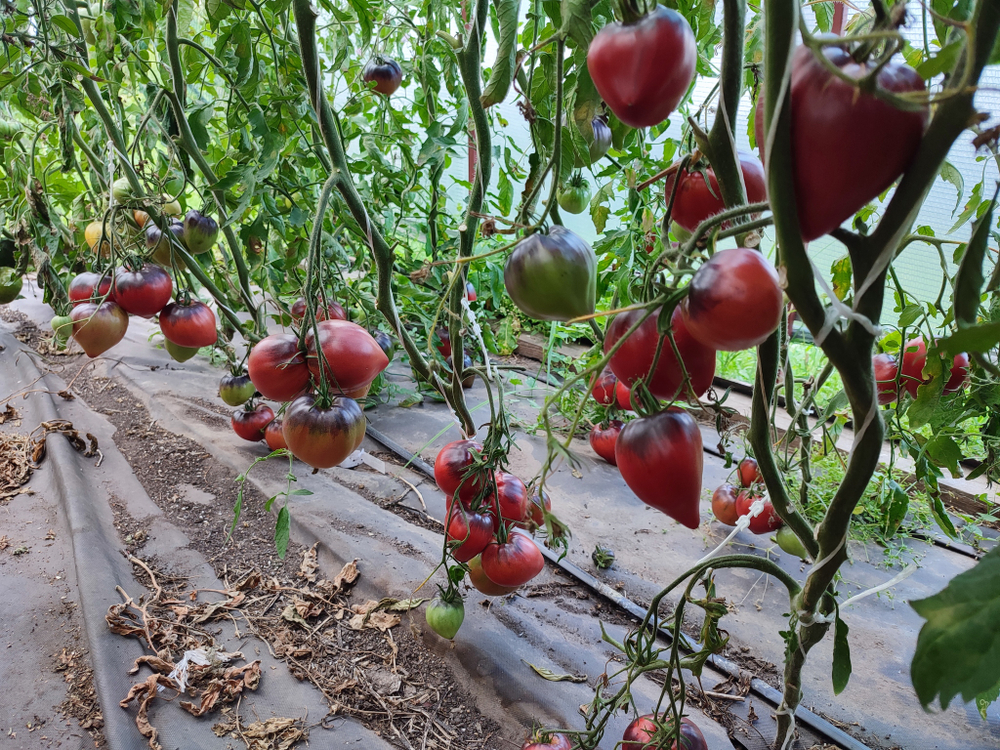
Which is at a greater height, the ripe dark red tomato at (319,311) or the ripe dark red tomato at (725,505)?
the ripe dark red tomato at (319,311)

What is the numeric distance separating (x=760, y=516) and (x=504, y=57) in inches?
36.3

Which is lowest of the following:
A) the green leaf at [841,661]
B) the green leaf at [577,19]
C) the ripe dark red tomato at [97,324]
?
the green leaf at [841,661]

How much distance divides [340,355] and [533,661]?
0.72m

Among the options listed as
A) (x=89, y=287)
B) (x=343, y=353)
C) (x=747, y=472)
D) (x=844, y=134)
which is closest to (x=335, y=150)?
(x=343, y=353)

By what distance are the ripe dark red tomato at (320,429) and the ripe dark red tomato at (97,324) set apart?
1.63ft

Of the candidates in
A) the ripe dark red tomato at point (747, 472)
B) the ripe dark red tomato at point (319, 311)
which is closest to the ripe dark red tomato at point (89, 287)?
the ripe dark red tomato at point (319, 311)

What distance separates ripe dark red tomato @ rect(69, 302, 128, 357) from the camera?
98cm

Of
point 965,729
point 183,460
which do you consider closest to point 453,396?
point 965,729

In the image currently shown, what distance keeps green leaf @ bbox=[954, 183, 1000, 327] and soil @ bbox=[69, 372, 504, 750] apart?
3.07ft

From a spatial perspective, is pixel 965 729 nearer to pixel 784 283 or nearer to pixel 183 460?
pixel 784 283

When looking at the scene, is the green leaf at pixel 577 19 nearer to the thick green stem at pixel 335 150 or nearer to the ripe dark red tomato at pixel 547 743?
the thick green stem at pixel 335 150

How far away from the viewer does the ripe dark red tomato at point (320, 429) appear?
2.26 ft

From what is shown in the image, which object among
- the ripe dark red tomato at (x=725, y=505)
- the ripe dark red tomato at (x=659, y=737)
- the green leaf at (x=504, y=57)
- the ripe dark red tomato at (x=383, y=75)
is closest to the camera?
the green leaf at (x=504, y=57)

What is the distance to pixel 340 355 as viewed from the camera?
688 mm
